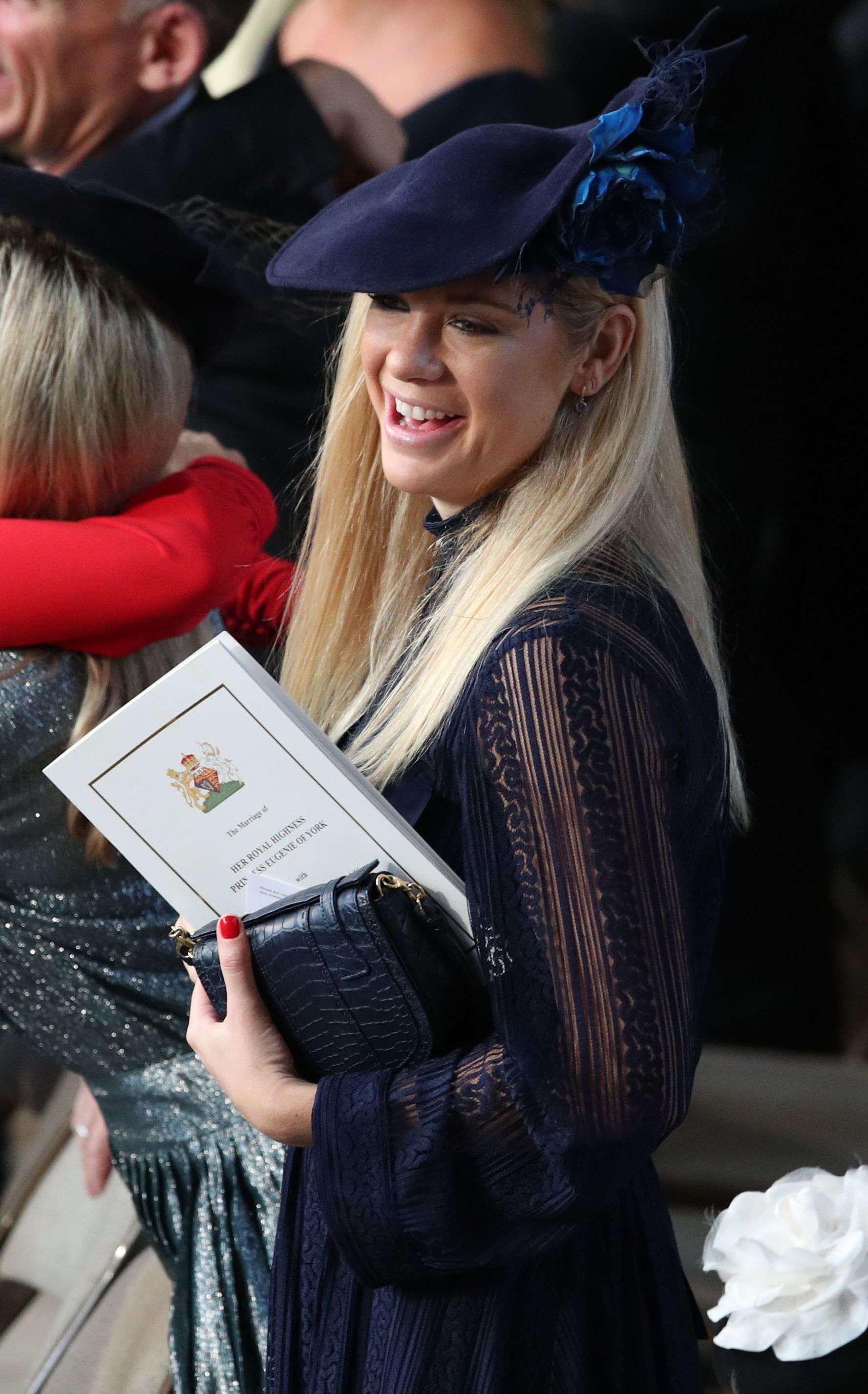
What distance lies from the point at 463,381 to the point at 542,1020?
0.41 m

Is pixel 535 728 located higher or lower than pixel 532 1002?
higher

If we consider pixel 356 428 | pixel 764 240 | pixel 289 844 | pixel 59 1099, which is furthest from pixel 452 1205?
pixel 764 240

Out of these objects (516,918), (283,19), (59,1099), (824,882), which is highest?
(283,19)

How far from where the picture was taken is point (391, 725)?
912mm

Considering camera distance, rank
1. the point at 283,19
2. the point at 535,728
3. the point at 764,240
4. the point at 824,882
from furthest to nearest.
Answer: the point at 824,882
the point at 764,240
the point at 283,19
the point at 535,728

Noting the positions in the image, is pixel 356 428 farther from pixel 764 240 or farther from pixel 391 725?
pixel 764 240

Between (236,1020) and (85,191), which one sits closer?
(236,1020)

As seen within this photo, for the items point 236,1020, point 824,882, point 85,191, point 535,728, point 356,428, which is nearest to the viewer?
point 535,728

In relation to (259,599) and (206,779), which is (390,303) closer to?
(206,779)

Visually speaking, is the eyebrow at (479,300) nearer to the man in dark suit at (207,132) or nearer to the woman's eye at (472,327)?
the woman's eye at (472,327)

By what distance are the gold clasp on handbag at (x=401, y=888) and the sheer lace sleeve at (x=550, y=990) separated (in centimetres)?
4

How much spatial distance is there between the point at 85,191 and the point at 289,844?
754 mm

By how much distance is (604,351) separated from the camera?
35.7 inches

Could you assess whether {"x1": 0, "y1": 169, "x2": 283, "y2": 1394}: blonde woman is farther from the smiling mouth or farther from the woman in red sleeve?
the smiling mouth
